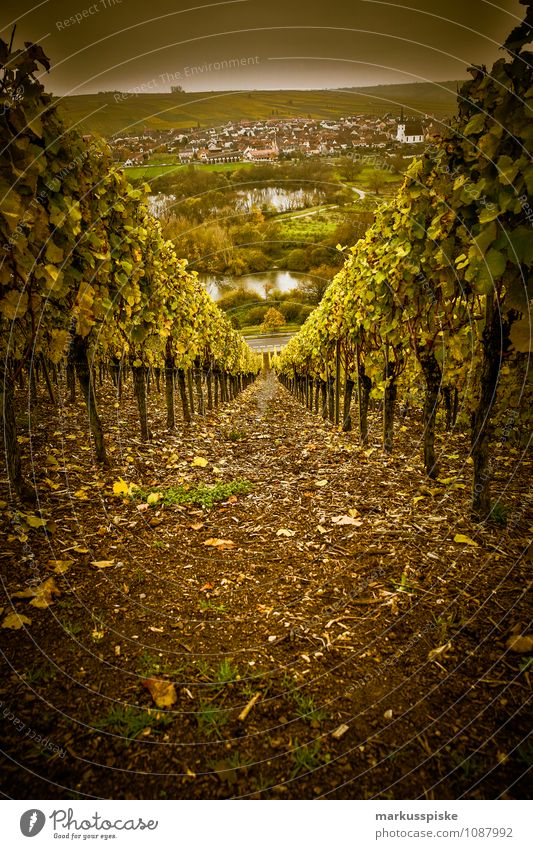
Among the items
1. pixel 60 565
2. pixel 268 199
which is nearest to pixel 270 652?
pixel 60 565

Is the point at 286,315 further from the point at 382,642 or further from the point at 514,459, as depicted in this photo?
the point at 382,642

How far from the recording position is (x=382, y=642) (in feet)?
10.8

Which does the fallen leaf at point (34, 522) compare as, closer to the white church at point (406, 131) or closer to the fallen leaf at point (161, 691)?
the fallen leaf at point (161, 691)

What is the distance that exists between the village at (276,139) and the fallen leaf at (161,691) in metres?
9.53

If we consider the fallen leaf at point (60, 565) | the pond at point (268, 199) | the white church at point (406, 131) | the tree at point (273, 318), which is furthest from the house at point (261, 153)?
the tree at point (273, 318)

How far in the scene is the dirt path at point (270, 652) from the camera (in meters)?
2.30

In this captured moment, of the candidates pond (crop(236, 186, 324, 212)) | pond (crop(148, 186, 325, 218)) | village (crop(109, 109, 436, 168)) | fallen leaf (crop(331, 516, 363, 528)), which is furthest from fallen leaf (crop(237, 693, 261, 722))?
pond (crop(236, 186, 324, 212))

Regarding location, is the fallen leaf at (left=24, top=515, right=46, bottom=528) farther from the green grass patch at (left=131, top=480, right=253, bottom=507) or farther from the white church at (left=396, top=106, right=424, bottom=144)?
the white church at (left=396, top=106, right=424, bottom=144)

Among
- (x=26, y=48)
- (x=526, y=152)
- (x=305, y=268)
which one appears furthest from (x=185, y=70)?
(x=305, y=268)

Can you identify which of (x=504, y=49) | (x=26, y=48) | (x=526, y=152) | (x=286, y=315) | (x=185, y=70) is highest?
(x=286, y=315)

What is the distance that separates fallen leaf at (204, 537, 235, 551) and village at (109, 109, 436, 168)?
26.7 ft

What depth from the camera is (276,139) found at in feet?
49.9

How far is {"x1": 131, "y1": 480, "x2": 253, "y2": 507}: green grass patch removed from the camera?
255 inches

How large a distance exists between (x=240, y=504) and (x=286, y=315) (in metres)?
75.2
